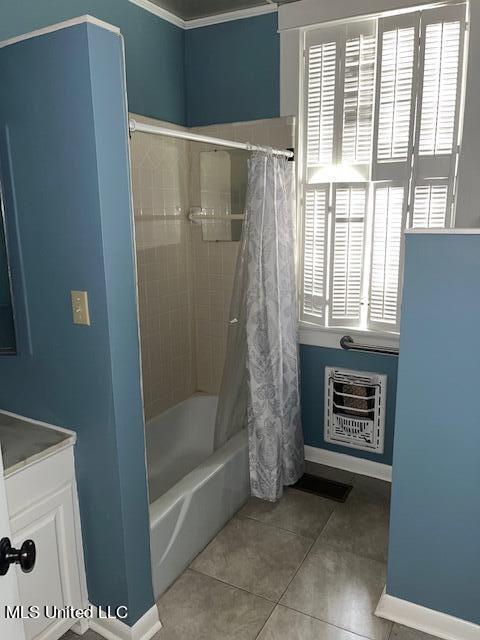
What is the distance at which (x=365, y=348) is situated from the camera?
106 inches

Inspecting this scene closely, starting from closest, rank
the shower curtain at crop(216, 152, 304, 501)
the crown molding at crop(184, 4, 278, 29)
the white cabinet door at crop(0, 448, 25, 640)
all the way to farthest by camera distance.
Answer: the white cabinet door at crop(0, 448, 25, 640) → the shower curtain at crop(216, 152, 304, 501) → the crown molding at crop(184, 4, 278, 29)

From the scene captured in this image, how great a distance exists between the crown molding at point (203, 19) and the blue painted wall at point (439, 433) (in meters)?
1.78

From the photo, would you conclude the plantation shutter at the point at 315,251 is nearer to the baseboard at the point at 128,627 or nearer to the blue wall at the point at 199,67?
the blue wall at the point at 199,67

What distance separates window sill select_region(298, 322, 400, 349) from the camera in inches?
104

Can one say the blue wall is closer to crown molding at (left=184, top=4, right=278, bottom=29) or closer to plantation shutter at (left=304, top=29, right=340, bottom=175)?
crown molding at (left=184, top=4, right=278, bottom=29)

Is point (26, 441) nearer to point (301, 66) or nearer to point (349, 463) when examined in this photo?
point (349, 463)

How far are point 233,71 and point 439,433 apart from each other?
2239mm

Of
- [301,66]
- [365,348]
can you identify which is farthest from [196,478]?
[301,66]

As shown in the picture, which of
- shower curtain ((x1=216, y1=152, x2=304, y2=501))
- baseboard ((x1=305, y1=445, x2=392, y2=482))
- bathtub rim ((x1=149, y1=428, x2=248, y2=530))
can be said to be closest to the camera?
bathtub rim ((x1=149, y1=428, x2=248, y2=530))

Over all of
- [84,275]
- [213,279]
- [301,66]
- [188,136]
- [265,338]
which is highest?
[301,66]

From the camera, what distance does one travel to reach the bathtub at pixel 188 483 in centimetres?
204

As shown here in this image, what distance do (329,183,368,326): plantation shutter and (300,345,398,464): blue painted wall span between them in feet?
0.68

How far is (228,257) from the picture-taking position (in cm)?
305

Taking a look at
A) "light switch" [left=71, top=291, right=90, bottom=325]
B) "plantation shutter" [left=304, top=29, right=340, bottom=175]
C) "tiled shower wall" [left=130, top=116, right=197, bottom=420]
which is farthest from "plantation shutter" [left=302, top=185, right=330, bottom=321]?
"light switch" [left=71, top=291, right=90, bottom=325]
